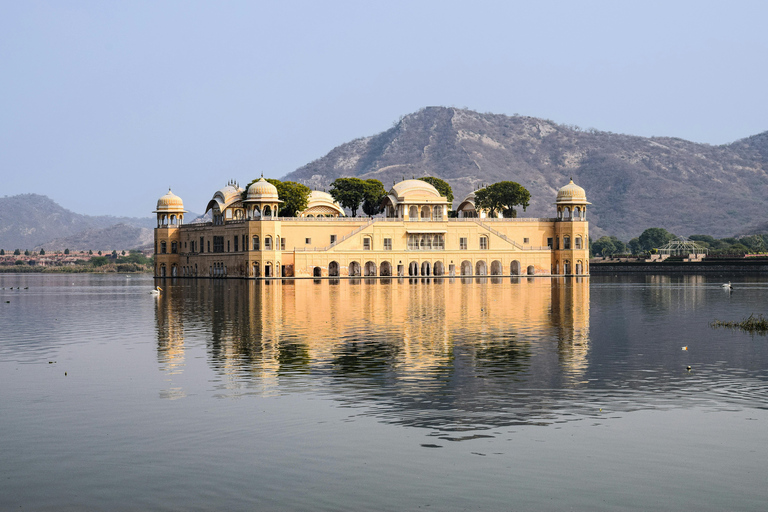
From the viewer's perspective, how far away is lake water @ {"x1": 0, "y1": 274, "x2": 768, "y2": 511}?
12570 mm

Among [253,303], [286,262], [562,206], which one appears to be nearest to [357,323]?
[253,303]

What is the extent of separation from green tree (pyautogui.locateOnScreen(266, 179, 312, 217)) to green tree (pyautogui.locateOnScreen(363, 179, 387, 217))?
12826mm

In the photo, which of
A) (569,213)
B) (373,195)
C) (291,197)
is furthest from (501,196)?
(291,197)

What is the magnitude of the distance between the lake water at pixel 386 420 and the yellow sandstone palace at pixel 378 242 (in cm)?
7560

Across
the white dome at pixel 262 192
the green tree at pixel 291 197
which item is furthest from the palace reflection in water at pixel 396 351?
the green tree at pixel 291 197

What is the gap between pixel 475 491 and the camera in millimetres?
12492

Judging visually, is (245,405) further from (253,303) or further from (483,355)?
(253,303)

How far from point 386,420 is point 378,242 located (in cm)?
9772

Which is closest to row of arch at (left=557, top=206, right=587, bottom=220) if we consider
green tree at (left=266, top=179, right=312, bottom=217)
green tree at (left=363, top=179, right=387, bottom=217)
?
green tree at (left=363, top=179, right=387, bottom=217)

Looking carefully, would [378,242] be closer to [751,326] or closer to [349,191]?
[349,191]

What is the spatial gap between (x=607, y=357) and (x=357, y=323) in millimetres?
14282

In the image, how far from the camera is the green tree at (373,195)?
136 meters

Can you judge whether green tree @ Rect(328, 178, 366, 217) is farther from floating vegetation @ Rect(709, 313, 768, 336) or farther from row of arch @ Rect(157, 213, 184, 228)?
floating vegetation @ Rect(709, 313, 768, 336)

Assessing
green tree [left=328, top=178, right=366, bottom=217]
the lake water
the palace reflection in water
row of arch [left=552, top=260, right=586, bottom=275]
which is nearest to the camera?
the lake water
